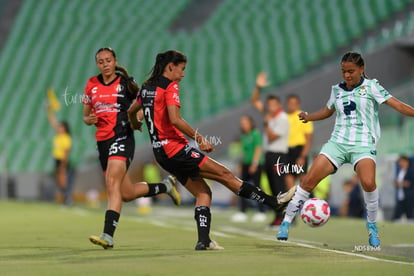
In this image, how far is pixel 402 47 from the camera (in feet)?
97.5

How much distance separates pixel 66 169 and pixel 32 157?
323 inches

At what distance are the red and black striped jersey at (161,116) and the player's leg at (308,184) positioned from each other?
4.32 ft

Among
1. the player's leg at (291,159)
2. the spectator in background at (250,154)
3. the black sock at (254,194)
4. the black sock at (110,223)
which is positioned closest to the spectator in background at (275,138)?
the player's leg at (291,159)

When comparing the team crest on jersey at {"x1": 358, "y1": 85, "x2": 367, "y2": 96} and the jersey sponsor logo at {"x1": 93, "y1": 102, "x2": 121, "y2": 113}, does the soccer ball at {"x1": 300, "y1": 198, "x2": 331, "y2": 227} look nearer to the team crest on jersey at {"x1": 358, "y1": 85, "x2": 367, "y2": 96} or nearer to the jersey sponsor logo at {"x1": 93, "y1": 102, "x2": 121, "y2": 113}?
the team crest on jersey at {"x1": 358, "y1": 85, "x2": 367, "y2": 96}

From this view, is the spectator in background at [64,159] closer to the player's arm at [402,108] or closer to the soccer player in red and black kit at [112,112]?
the soccer player in red and black kit at [112,112]

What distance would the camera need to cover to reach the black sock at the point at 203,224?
31.7 ft

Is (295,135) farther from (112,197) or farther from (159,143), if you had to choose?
(159,143)

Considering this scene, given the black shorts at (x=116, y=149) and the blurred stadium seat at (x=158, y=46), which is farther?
the blurred stadium seat at (x=158, y=46)

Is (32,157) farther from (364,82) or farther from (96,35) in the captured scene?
(364,82)

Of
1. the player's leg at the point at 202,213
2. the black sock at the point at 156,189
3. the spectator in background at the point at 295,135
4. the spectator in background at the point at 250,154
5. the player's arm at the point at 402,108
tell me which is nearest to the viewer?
the player's arm at the point at 402,108

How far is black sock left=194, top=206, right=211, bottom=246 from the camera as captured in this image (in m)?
9.67

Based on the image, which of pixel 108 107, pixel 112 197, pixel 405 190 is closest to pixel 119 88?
pixel 108 107

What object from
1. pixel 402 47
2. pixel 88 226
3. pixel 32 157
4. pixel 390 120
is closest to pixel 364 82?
pixel 88 226

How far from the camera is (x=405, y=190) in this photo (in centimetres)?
1970
